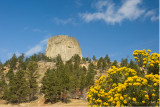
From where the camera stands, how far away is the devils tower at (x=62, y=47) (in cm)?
13362

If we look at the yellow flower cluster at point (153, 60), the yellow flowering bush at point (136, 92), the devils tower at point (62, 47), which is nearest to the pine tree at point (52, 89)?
the yellow flowering bush at point (136, 92)

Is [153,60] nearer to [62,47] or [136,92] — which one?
[136,92]

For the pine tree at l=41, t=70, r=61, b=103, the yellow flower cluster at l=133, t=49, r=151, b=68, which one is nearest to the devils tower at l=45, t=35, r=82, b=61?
the pine tree at l=41, t=70, r=61, b=103

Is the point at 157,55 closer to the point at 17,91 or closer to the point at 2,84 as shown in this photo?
the point at 17,91

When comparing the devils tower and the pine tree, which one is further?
the devils tower

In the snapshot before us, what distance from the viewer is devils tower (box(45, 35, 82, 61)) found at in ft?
438

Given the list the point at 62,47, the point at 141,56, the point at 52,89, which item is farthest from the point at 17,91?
the point at 62,47

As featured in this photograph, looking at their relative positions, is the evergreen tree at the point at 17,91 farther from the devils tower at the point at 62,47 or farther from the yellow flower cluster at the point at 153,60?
the devils tower at the point at 62,47

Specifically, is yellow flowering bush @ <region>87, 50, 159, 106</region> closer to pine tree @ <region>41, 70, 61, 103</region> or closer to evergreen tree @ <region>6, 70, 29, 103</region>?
pine tree @ <region>41, 70, 61, 103</region>

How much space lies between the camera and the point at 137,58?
1031 cm

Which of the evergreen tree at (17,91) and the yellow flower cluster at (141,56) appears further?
the evergreen tree at (17,91)

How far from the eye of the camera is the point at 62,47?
13538 centimetres

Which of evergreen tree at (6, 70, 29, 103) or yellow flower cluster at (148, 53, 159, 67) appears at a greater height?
yellow flower cluster at (148, 53, 159, 67)

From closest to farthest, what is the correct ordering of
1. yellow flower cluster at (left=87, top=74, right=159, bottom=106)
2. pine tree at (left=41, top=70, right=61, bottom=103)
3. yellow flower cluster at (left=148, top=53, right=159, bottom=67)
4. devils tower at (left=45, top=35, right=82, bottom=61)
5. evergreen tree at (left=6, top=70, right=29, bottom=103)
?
yellow flower cluster at (left=87, top=74, right=159, bottom=106)
yellow flower cluster at (left=148, top=53, right=159, bottom=67)
pine tree at (left=41, top=70, right=61, bottom=103)
evergreen tree at (left=6, top=70, right=29, bottom=103)
devils tower at (left=45, top=35, right=82, bottom=61)
